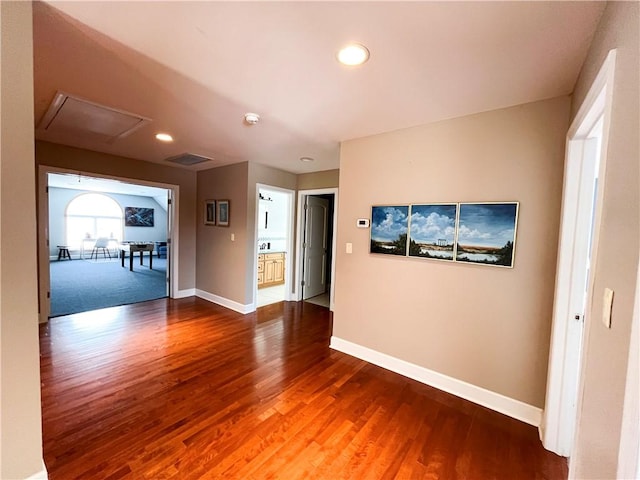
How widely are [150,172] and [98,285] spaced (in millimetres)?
2950

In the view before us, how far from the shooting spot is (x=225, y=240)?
4.47 m

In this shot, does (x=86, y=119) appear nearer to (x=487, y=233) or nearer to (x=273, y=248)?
(x=487, y=233)

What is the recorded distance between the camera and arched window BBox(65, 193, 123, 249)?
8.99m

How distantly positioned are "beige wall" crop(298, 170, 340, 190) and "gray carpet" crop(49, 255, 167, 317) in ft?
10.8

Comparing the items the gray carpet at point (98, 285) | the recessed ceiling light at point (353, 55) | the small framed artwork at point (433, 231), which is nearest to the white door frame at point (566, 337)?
the small framed artwork at point (433, 231)

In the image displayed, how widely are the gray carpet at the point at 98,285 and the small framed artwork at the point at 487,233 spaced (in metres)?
5.00

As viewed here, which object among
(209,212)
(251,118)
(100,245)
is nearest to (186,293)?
(209,212)

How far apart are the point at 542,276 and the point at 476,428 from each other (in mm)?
1162

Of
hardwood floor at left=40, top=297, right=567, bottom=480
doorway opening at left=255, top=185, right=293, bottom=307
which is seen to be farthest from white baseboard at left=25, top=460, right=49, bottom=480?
doorway opening at left=255, top=185, right=293, bottom=307

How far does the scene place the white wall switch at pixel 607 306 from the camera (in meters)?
0.85

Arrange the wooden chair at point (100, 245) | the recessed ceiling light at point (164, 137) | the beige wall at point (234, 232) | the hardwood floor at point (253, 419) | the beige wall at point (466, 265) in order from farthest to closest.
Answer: the wooden chair at point (100, 245) < the beige wall at point (234, 232) < the recessed ceiling light at point (164, 137) < the beige wall at point (466, 265) < the hardwood floor at point (253, 419)

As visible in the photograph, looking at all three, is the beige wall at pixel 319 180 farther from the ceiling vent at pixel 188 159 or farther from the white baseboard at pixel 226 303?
the white baseboard at pixel 226 303

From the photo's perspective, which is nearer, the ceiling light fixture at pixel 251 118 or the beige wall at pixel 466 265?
the beige wall at pixel 466 265

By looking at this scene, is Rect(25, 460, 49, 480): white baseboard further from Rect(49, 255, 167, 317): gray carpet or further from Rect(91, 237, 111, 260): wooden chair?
Rect(91, 237, 111, 260): wooden chair
